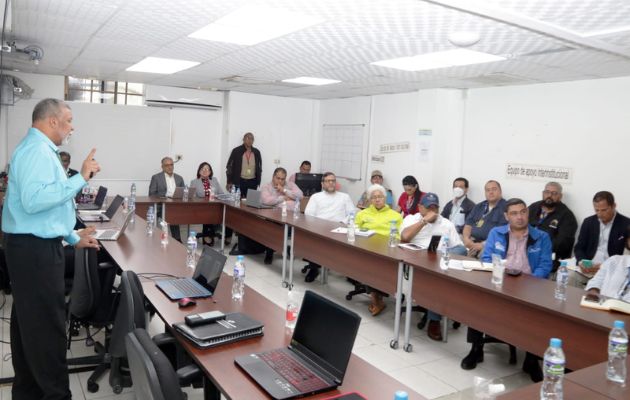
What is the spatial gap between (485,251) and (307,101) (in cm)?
625

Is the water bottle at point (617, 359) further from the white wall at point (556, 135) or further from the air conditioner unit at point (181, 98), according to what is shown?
the air conditioner unit at point (181, 98)

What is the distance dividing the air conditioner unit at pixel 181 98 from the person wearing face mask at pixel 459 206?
463cm

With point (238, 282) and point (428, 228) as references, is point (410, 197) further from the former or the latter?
point (238, 282)

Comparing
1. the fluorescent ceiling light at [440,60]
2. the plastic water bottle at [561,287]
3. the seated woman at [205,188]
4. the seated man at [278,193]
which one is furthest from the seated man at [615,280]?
the seated woman at [205,188]

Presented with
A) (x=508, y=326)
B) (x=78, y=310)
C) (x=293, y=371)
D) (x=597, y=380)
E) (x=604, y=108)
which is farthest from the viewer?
(x=604, y=108)

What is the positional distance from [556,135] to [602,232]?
138 centimetres

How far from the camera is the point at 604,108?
5250mm

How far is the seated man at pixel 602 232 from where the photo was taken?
15.5ft

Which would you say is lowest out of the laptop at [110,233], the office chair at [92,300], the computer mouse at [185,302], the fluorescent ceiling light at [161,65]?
the office chair at [92,300]

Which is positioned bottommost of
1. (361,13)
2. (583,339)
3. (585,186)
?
(583,339)

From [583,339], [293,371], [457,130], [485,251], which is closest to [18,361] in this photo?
[293,371]

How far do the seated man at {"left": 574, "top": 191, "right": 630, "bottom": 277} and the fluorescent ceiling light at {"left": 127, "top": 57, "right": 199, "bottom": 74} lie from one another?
15.4 ft

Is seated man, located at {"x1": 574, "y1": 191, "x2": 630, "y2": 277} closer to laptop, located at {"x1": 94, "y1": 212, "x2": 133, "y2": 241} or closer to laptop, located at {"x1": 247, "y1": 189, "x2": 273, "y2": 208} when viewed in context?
laptop, located at {"x1": 247, "y1": 189, "x2": 273, "y2": 208}

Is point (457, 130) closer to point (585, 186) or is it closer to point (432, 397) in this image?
point (585, 186)
